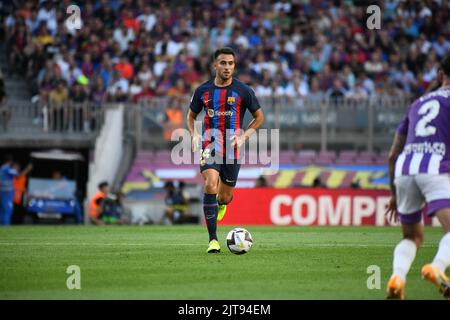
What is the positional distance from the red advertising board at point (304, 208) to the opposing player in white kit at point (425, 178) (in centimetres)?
1619

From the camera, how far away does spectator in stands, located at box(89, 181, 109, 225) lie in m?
26.6

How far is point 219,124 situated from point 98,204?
1239 cm

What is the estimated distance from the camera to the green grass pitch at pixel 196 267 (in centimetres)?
984

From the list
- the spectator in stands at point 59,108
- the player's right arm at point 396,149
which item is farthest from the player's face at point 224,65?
the spectator in stands at point 59,108

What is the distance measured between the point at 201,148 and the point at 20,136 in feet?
50.3

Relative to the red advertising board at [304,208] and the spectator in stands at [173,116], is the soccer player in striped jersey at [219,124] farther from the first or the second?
the spectator in stands at [173,116]

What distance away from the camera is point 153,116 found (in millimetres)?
29109

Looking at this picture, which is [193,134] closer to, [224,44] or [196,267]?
[196,267]

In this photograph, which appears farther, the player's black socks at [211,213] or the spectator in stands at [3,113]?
the spectator in stands at [3,113]

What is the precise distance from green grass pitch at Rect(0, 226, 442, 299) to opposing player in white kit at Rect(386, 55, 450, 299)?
13.4 inches

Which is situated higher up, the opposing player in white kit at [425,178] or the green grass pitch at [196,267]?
the opposing player in white kit at [425,178]

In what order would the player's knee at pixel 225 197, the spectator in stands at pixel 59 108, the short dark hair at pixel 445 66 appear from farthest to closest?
the spectator in stands at pixel 59 108 → the player's knee at pixel 225 197 → the short dark hair at pixel 445 66

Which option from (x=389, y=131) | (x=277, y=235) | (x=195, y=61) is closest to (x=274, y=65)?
(x=195, y=61)

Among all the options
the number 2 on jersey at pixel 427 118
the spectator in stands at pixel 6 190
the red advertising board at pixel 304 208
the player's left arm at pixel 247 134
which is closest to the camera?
the number 2 on jersey at pixel 427 118
